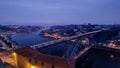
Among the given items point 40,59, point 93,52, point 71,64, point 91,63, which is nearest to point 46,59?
point 40,59

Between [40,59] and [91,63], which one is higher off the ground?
[40,59]

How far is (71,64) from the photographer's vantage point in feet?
47.3

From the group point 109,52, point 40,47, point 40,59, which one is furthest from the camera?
point 109,52

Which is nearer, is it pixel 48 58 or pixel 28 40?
pixel 48 58

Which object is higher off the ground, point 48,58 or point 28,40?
point 48,58

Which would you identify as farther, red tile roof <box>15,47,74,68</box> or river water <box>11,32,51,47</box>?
river water <box>11,32,51,47</box>

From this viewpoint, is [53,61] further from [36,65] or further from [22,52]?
[22,52]

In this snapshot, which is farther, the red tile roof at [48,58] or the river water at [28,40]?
the river water at [28,40]

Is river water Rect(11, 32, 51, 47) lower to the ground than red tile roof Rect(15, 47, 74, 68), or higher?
lower

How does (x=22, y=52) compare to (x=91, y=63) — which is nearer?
(x=22, y=52)

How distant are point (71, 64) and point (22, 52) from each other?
5.10 m

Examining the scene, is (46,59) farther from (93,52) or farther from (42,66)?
(93,52)

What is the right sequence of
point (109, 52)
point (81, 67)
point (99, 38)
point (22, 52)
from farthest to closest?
1. point (99, 38)
2. point (109, 52)
3. point (81, 67)
4. point (22, 52)

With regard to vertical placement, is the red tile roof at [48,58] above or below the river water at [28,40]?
above
